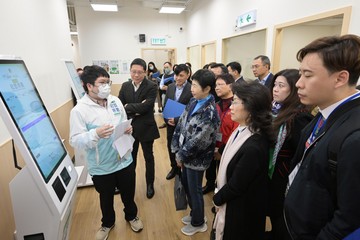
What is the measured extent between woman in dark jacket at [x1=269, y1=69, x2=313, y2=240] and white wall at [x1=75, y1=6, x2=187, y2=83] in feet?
22.8

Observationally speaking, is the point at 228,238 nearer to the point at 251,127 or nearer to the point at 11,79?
the point at 251,127

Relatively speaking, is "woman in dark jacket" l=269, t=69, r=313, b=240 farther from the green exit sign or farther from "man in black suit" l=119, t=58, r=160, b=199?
the green exit sign

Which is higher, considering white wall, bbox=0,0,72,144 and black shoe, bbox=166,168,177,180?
white wall, bbox=0,0,72,144

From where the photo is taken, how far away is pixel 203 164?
5.66 feet

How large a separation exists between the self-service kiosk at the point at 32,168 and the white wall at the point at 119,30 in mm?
6809

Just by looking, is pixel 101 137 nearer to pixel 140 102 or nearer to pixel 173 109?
pixel 140 102

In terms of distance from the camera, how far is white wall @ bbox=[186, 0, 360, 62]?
2.51 metres

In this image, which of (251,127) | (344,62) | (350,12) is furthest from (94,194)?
(350,12)

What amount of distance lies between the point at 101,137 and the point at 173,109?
1.15 metres

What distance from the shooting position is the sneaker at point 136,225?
1.97 meters

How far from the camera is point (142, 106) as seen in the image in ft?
7.38

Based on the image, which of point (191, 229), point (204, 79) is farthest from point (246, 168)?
point (191, 229)

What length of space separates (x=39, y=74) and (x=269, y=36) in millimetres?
3463

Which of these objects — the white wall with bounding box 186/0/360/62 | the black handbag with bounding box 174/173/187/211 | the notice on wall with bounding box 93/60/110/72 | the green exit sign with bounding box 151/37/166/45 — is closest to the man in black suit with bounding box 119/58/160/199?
the black handbag with bounding box 174/173/187/211
